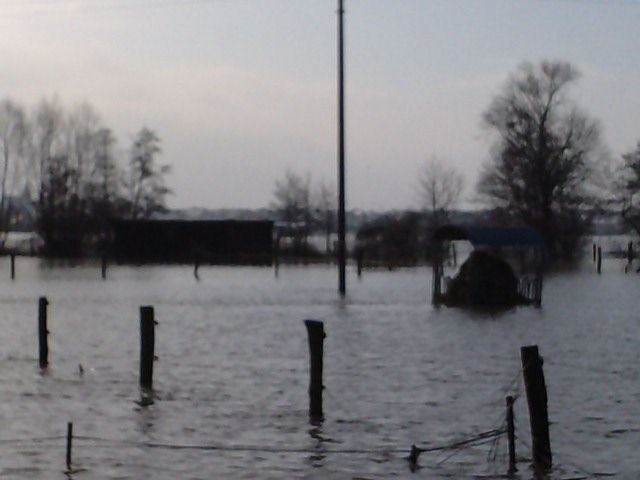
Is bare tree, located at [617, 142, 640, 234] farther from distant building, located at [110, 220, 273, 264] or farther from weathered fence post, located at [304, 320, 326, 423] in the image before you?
weathered fence post, located at [304, 320, 326, 423]

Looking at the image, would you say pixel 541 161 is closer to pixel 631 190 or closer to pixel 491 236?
pixel 631 190

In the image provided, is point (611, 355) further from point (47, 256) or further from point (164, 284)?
point (47, 256)

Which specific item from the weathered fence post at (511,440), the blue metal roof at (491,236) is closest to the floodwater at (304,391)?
the weathered fence post at (511,440)

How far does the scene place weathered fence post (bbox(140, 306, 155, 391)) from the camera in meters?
19.4

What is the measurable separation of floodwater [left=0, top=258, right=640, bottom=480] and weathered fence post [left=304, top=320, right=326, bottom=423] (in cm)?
25

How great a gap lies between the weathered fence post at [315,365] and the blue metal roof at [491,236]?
2117 centimetres

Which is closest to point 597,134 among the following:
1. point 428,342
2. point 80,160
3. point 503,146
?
point 503,146

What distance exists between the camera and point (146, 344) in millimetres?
19641

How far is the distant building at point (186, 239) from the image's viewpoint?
3438 inches

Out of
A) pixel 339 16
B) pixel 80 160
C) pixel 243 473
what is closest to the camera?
pixel 243 473

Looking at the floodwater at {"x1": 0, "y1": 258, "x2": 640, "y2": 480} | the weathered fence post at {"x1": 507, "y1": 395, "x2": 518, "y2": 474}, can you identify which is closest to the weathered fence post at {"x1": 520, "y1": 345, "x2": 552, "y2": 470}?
the weathered fence post at {"x1": 507, "y1": 395, "x2": 518, "y2": 474}

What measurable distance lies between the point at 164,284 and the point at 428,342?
26.8 m

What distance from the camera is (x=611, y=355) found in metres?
25.8

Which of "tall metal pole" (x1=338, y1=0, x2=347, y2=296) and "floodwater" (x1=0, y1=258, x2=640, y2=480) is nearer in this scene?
"floodwater" (x1=0, y1=258, x2=640, y2=480)
